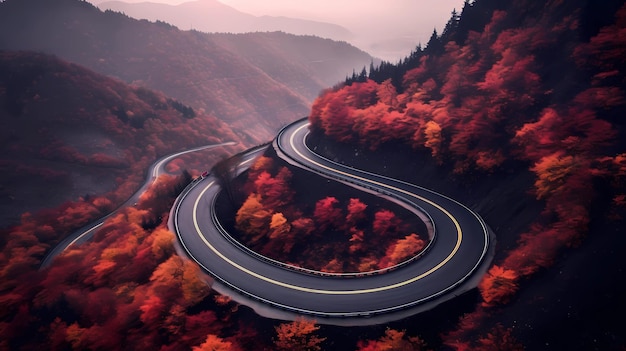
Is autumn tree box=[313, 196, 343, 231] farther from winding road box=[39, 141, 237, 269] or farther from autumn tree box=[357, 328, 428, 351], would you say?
winding road box=[39, 141, 237, 269]

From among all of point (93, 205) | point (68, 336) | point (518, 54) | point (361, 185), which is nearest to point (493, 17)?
point (518, 54)

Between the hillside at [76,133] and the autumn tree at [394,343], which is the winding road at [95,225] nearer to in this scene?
the hillside at [76,133]

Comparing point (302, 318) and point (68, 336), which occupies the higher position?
point (302, 318)

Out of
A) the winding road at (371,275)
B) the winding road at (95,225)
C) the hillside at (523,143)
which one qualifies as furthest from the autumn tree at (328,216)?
the winding road at (95,225)

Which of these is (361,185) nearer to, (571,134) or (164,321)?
(571,134)

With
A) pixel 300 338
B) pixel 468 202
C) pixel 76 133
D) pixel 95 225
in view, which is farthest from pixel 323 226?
pixel 76 133
